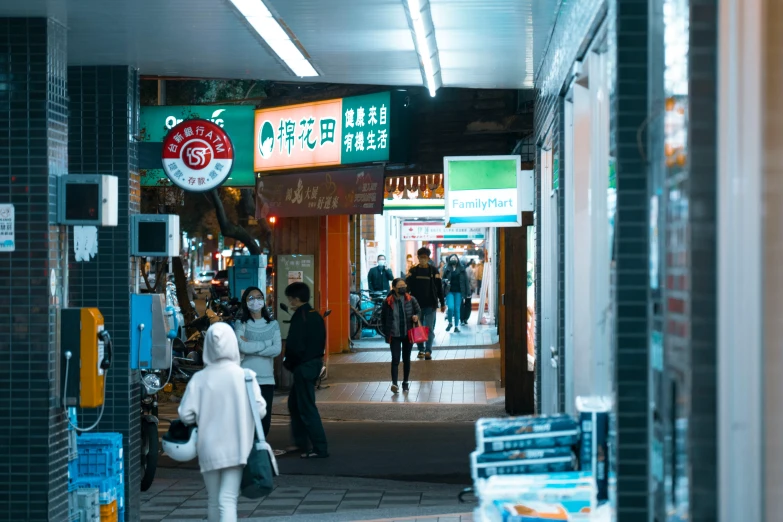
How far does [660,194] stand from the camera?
3.91 metres

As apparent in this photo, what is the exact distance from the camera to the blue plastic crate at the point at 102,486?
309 inches

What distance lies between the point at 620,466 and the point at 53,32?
4.99 meters

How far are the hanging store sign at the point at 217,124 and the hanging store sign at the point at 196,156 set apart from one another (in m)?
1.83

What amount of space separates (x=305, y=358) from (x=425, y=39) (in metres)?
4.13

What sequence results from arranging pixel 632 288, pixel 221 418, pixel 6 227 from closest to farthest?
pixel 632 288
pixel 221 418
pixel 6 227

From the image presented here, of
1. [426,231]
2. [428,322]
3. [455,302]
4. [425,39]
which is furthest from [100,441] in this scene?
[426,231]

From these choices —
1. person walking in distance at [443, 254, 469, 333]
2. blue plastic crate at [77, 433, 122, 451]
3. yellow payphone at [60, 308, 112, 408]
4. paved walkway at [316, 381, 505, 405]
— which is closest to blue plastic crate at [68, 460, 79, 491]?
blue plastic crate at [77, 433, 122, 451]

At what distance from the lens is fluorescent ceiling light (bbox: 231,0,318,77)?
724 cm

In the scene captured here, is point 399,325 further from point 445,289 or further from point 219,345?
point 445,289

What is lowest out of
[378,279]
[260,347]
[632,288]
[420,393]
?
[420,393]

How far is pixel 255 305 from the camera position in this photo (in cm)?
1129

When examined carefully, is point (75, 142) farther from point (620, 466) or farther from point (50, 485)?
point (620, 466)

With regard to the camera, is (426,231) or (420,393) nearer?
(420,393)

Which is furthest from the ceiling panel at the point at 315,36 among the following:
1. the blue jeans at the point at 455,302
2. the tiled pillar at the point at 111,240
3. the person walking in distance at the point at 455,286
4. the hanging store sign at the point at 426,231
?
the hanging store sign at the point at 426,231
